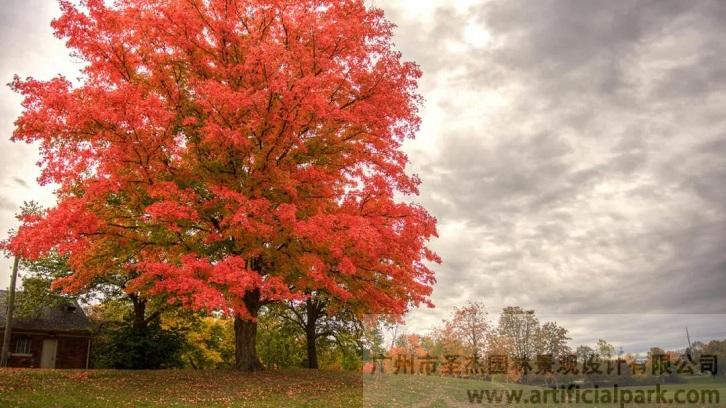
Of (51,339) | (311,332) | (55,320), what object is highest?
(311,332)

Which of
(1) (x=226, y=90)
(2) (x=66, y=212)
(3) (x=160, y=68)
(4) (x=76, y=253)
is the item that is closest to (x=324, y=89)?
(1) (x=226, y=90)

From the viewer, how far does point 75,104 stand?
51.7ft

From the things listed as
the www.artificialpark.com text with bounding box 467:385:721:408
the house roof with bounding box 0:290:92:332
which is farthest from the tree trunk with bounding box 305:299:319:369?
the house roof with bounding box 0:290:92:332

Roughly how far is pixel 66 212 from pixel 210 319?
34315mm

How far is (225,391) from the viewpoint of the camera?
53.3 ft

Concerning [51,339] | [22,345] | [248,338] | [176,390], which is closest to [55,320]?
Answer: [51,339]

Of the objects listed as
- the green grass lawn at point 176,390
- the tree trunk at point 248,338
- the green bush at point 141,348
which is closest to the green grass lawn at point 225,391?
the green grass lawn at point 176,390

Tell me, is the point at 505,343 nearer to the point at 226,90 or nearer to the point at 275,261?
the point at 275,261

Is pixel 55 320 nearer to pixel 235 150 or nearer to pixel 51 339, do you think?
pixel 51 339

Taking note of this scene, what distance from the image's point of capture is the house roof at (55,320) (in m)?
41.6

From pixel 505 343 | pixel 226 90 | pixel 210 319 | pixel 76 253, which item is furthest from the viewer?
pixel 210 319

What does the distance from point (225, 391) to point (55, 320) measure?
35.2 metres

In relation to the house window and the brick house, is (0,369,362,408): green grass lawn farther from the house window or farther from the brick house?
the house window

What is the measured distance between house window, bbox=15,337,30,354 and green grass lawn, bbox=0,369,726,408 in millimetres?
27007
